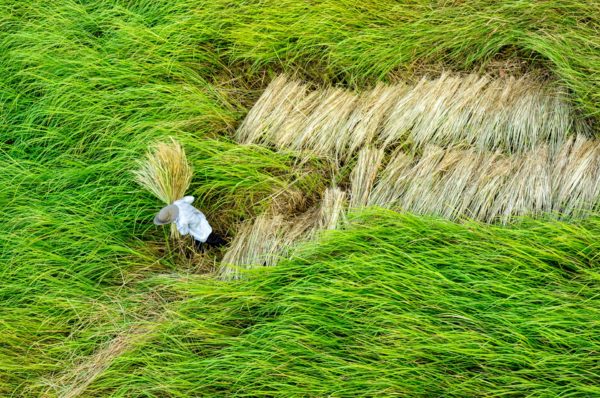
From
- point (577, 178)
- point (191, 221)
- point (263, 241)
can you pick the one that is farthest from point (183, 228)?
point (577, 178)

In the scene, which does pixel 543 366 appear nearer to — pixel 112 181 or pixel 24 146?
pixel 112 181

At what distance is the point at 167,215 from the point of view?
10.8ft

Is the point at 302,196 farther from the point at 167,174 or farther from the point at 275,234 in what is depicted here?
the point at 167,174

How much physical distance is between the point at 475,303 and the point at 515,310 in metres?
0.14

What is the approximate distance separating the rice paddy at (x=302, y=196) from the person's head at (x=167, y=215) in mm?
140

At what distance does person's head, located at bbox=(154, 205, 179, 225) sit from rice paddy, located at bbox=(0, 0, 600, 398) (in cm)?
14

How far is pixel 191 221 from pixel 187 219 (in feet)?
0.07

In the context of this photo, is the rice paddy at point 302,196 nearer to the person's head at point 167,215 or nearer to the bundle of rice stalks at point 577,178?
the bundle of rice stalks at point 577,178

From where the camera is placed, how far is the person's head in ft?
10.8

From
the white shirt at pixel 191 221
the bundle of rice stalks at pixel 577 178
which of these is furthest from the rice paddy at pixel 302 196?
the white shirt at pixel 191 221

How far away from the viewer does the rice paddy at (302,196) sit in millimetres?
2814

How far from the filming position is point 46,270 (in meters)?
3.45

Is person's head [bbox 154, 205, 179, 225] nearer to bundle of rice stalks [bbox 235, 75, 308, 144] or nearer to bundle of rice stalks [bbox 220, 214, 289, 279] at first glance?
bundle of rice stalks [bbox 220, 214, 289, 279]

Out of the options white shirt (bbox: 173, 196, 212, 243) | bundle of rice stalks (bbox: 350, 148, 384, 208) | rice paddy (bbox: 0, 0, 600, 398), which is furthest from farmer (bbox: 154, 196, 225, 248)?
bundle of rice stalks (bbox: 350, 148, 384, 208)
